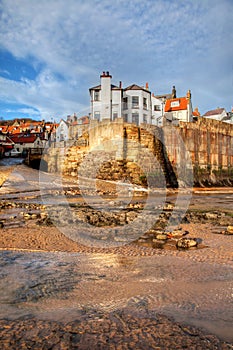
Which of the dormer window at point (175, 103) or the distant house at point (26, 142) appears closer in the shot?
the dormer window at point (175, 103)

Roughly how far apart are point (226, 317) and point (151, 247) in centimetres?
277

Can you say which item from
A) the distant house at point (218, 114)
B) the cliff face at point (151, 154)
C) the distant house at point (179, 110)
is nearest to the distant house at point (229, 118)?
the distant house at point (218, 114)

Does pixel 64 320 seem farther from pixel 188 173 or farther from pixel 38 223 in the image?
pixel 188 173

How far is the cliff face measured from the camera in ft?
79.4

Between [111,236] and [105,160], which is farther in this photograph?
[105,160]

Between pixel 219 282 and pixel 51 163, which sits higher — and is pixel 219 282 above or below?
below

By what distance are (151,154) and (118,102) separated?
1394 cm

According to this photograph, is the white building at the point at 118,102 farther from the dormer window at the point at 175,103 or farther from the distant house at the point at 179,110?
the dormer window at the point at 175,103

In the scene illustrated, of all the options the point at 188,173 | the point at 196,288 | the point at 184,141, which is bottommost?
the point at 196,288

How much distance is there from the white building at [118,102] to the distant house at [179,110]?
12.1ft

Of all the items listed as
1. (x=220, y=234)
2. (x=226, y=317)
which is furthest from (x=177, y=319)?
(x=220, y=234)

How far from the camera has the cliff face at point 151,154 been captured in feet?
79.4

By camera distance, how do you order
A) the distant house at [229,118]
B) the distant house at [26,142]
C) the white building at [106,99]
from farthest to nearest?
the distant house at [26,142]
the distant house at [229,118]
the white building at [106,99]

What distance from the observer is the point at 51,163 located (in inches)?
1259
